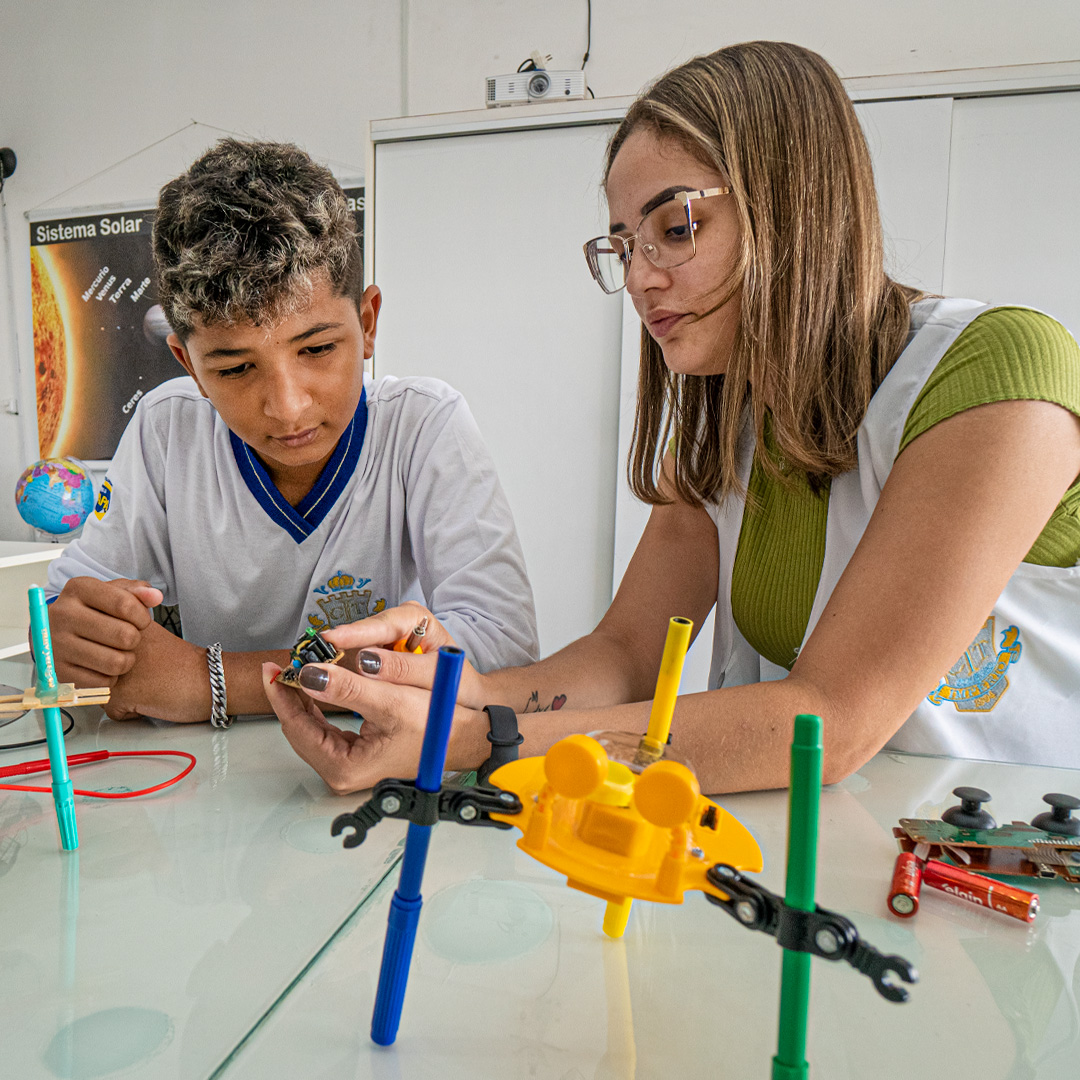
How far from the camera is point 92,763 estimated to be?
0.75m

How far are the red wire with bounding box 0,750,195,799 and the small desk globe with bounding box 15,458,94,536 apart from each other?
2120 mm

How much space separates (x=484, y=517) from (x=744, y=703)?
519 millimetres

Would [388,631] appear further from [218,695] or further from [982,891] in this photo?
[982,891]

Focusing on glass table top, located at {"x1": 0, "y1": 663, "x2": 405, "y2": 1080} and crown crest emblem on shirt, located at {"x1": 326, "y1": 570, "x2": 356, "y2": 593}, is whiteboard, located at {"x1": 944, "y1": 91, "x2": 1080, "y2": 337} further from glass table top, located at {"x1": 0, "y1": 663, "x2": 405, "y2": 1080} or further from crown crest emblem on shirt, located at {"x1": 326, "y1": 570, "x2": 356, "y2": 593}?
glass table top, located at {"x1": 0, "y1": 663, "x2": 405, "y2": 1080}

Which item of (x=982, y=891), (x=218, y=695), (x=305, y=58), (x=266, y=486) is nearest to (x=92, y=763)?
(x=218, y=695)

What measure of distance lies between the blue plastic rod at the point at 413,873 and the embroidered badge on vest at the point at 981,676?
658mm

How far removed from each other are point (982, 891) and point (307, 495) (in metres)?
0.91

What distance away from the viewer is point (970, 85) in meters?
1.89

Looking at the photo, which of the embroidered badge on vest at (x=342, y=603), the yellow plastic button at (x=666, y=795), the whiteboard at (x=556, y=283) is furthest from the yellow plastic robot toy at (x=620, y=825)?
the whiteboard at (x=556, y=283)

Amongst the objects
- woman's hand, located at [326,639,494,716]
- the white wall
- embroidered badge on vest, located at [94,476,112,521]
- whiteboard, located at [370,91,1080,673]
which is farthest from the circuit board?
the white wall

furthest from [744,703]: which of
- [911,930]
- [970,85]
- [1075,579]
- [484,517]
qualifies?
[970,85]

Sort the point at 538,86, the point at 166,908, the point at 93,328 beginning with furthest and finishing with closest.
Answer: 1. the point at 93,328
2. the point at 538,86
3. the point at 166,908

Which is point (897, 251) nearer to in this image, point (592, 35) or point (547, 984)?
point (592, 35)

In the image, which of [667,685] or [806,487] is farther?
[806,487]
